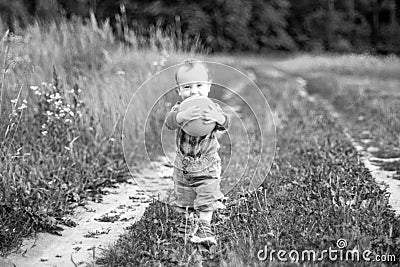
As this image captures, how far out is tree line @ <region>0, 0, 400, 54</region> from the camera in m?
30.5

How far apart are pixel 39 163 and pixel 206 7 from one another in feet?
89.8

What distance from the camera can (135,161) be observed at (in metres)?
7.19

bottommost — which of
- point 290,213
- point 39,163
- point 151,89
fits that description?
point 290,213

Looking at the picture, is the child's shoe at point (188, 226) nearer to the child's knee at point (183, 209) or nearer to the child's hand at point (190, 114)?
Answer: the child's knee at point (183, 209)

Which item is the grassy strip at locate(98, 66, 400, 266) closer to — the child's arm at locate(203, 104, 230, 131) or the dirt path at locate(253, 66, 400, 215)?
the dirt path at locate(253, 66, 400, 215)

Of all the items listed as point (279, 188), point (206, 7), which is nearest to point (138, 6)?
point (206, 7)

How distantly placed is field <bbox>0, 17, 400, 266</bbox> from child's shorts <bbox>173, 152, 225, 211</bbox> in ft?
0.95

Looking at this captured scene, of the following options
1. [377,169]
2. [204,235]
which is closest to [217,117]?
[204,235]

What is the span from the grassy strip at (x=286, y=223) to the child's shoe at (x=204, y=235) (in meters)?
0.06

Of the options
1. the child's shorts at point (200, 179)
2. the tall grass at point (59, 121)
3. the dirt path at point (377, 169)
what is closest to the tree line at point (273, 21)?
the tall grass at point (59, 121)

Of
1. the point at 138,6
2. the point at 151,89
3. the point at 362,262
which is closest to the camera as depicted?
the point at 362,262

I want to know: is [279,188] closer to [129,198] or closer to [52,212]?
[129,198]

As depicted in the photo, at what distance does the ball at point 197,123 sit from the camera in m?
4.12

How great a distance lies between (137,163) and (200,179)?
309 cm
